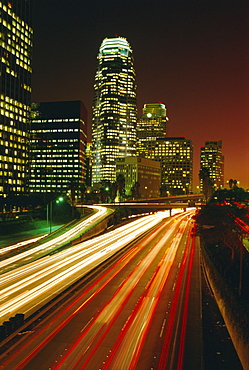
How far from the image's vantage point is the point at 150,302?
2484 cm

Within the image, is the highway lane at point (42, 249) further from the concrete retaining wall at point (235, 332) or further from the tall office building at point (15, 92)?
the tall office building at point (15, 92)

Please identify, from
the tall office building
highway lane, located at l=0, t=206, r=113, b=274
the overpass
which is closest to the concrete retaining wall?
highway lane, located at l=0, t=206, r=113, b=274

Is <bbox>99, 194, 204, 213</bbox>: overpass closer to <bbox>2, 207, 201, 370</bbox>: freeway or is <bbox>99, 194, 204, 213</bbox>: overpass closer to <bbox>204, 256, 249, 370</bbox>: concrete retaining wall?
<bbox>2, 207, 201, 370</bbox>: freeway

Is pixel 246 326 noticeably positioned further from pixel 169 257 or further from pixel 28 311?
pixel 169 257

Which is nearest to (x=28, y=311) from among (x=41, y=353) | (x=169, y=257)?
(x=41, y=353)

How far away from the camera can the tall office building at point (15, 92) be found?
14100 cm

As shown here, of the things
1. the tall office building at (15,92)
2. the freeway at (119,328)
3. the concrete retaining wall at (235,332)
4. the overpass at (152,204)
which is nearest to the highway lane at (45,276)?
the freeway at (119,328)

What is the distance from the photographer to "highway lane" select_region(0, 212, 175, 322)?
23453mm

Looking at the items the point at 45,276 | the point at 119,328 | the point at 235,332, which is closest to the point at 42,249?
the point at 45,276

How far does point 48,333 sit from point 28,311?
11.0 ft

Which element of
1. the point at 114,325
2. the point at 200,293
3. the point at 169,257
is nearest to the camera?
the point at 114,325

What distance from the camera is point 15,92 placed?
149 meters

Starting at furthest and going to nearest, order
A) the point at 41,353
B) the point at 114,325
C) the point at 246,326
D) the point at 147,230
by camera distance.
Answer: the point at 147,230 → the point at 114,325 → the point at 246,326 → the point at 41,353

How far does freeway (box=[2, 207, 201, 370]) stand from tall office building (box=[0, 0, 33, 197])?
11694cm
